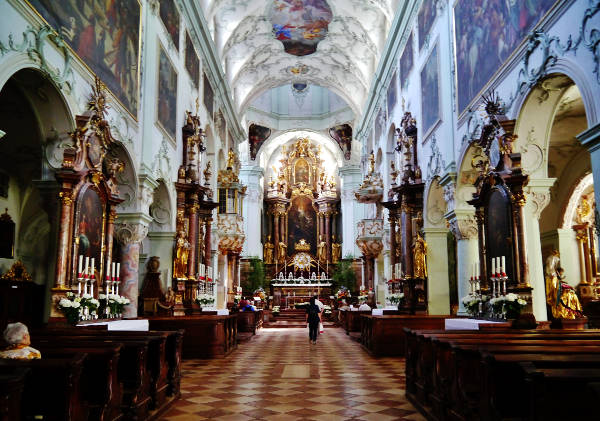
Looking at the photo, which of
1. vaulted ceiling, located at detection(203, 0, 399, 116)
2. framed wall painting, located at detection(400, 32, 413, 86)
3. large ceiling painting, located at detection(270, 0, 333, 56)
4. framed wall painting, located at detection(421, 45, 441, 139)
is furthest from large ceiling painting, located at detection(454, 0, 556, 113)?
large ceiling painting, located at detection(270, 0, 333, 56)

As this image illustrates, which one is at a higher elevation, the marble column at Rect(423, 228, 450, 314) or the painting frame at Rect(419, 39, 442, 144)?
the painting frame at Rect(419, 39, 442, 144)

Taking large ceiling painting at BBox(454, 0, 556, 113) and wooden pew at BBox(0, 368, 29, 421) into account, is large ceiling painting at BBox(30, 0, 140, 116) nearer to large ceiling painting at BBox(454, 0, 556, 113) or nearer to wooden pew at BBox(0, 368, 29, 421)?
wooden pew at BBox(0, 368, 29, 421)

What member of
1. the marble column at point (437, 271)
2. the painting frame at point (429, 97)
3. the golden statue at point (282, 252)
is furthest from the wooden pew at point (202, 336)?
the golden statue at point (282, 252)

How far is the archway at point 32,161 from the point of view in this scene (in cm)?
848

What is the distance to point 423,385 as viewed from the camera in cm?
617

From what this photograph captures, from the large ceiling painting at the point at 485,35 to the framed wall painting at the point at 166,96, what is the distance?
7154 mm

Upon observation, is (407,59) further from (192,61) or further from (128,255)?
(128,255)

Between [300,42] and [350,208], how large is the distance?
39.5 ft

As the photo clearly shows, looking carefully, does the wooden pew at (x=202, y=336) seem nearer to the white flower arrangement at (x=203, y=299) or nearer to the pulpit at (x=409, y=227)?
the white flower arrangement at (x=203, y=299)

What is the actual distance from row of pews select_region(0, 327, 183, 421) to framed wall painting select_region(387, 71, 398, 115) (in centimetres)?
1453

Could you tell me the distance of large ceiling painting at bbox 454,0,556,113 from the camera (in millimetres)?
8883

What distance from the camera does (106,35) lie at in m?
10.3

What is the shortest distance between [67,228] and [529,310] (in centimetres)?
731

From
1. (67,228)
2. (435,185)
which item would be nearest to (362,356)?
(435,185)
